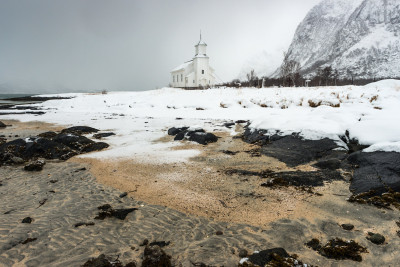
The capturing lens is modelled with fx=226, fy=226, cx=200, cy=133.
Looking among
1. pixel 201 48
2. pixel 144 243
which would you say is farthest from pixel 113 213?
pixel 201 48

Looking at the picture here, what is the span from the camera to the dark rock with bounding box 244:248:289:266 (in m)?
3.09

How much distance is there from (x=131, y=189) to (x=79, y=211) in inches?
53.0

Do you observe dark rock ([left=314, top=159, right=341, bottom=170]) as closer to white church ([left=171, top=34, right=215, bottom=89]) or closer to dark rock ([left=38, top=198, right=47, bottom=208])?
dark rock ([left=38, top=198, right=47, bottom=208])

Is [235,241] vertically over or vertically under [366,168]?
under

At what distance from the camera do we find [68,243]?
3.69 m

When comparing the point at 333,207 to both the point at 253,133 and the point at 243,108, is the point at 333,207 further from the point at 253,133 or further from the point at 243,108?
the point at 243,108

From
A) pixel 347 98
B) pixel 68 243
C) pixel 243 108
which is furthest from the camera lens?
pixel 243 108

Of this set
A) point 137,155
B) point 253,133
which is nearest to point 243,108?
point 253,133

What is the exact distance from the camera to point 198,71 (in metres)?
56.5

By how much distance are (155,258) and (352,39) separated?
159 meters

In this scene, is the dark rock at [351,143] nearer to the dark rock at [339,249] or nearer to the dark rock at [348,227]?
the dark rock at [348,227]

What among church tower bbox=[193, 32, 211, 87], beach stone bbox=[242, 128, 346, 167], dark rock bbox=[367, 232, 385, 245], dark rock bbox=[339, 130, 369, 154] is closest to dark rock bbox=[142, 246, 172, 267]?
dark rock bbox=[367, 232, 385, 245]

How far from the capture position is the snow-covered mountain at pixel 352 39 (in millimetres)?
101169

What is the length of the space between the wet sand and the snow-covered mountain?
112 m
